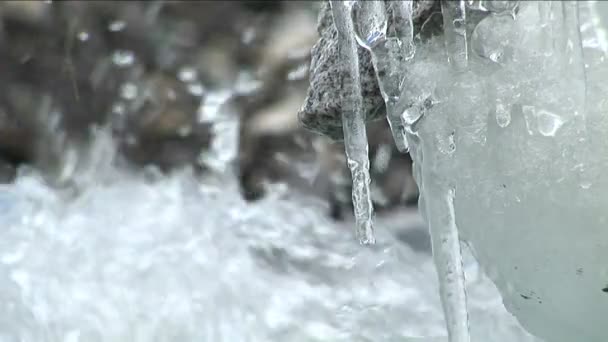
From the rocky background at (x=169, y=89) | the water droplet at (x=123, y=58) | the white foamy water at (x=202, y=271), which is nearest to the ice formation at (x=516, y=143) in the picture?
the white foamy water at (x=202, y=271)

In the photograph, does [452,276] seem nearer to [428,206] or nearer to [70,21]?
[428,206]

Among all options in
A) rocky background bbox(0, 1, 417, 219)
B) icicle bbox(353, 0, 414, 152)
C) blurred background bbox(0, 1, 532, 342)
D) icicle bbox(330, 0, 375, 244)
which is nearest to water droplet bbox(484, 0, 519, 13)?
icicle bbox(353, 0, 414, 152)

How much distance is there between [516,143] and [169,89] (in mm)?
3195

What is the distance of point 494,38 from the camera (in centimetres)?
121

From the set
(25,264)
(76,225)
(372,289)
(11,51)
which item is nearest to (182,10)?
(11,51)

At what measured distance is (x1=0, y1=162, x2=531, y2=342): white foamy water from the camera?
9.43 ft

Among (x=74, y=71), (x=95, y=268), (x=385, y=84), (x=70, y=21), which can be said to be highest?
(x=385, y=84)

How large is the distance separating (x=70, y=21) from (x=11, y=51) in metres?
0.39

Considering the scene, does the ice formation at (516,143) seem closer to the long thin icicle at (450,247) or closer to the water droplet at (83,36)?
the long thin icicle at (450,247)

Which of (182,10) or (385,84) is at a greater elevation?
(385,84)

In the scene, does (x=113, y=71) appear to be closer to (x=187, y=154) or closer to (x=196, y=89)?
(x=196, y=89)

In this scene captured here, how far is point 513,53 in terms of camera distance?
1203 mm

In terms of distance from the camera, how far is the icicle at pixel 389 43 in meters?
1.26

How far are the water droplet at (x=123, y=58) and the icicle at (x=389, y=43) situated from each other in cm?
309
